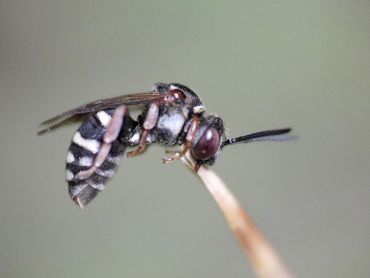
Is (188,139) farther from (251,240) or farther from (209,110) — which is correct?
(209,110)

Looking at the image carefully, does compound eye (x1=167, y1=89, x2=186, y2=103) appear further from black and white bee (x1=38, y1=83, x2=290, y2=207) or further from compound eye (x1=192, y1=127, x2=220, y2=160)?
compound eye (x1=192, y1=127, x2=220, y2=160)

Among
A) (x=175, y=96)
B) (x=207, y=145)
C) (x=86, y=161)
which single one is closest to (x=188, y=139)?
(x=207, y=145)

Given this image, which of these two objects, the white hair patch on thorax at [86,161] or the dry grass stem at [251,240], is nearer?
the dry grass stem at [251,240]

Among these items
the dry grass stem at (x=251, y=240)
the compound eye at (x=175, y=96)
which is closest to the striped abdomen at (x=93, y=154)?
the compound eye at (x=175, y=96)

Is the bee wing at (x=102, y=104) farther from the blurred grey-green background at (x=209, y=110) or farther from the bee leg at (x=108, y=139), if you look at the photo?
the blurred grey-green background at (x=209, y=110)

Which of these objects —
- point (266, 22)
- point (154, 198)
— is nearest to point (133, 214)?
point (154, 198)

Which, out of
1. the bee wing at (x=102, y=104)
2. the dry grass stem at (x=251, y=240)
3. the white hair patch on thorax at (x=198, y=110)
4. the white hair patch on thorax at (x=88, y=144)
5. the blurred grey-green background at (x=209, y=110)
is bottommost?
the dry grass stem at (x=251, y=240)
